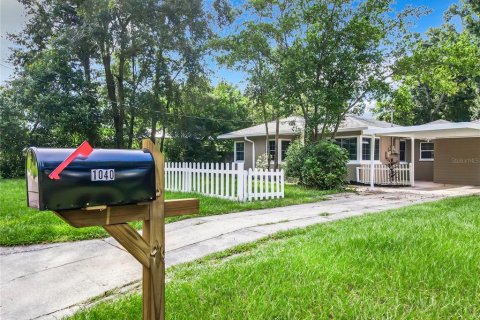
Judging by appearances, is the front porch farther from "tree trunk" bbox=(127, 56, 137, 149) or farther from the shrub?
"tree trunk" bbox=(127, 56, 137, 149)

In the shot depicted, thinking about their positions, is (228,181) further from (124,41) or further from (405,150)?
(124,41)

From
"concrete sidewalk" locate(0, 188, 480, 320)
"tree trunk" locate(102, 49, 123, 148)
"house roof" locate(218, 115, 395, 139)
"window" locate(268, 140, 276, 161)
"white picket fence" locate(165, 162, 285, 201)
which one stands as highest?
"tree trunk" locate(102, 49, 123, 148)

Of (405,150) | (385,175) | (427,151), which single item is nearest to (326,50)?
(385,175)

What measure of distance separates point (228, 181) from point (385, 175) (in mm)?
8577

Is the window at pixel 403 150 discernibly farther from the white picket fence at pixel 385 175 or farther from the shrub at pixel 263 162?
the shrub at pixel 263 162

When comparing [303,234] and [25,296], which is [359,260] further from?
[25,296]

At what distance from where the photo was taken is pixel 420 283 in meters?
2.83

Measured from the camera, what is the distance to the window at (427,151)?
683 inches

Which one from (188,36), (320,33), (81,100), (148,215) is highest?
(188,36)

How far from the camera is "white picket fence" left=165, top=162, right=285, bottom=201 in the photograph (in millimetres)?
8273

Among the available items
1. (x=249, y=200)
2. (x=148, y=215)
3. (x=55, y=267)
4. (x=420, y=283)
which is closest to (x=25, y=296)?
(x=55, y=267)

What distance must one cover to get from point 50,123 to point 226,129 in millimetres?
11991

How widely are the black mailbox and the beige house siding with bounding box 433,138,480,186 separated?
16409mm

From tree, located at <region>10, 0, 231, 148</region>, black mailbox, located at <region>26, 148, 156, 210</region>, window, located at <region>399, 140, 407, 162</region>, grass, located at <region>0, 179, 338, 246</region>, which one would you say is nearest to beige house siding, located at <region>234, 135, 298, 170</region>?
tree, located at <region>10, 0, 231, 148</region>
